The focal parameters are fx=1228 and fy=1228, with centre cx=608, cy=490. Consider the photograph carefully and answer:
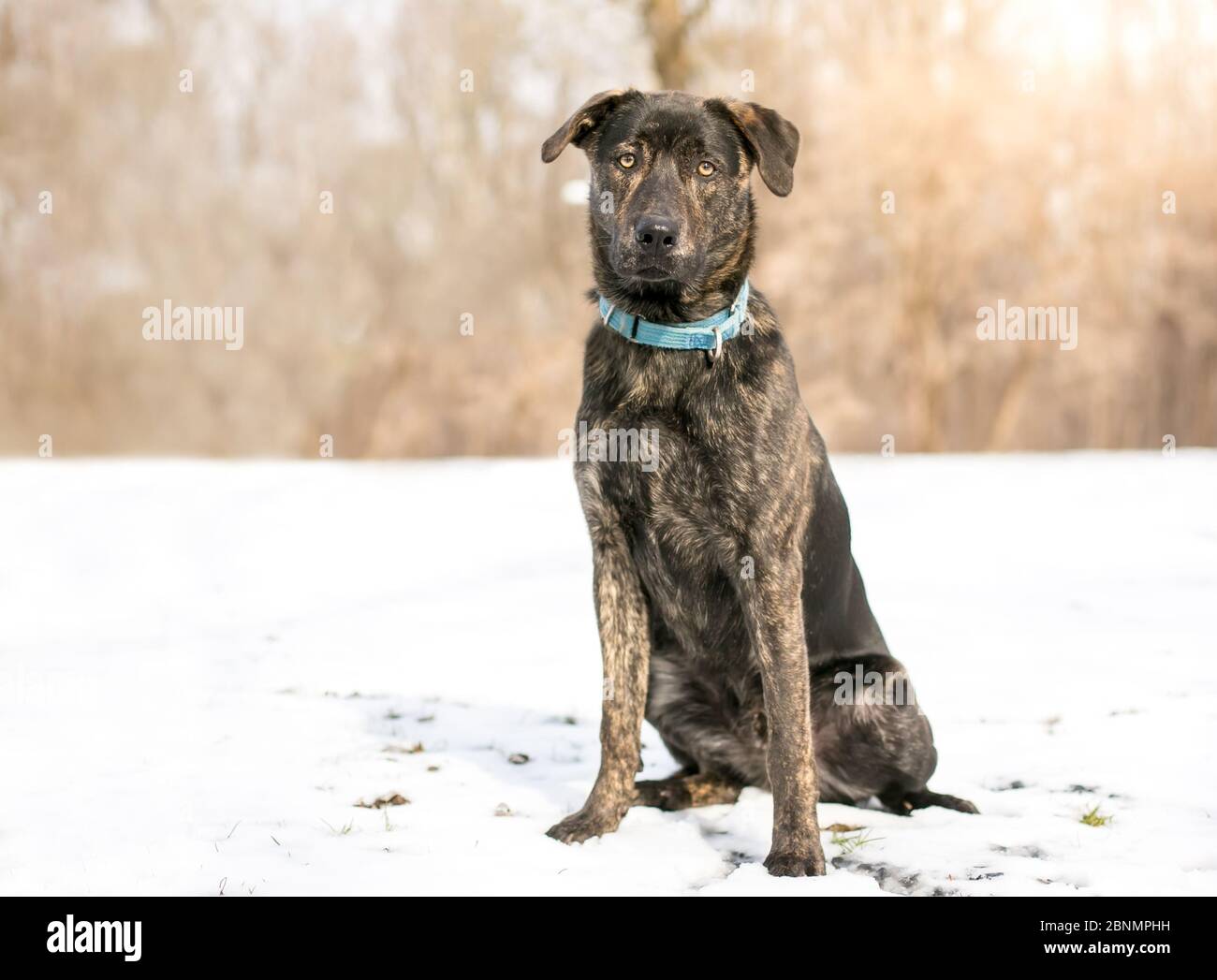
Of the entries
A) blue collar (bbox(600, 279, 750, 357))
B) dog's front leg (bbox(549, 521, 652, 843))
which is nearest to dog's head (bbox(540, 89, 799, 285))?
blue collar (bbox(600, 279, 750, 357))

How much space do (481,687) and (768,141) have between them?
121 inches

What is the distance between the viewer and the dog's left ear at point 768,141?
12.3 ft

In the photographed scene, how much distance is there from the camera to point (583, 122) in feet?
12.7

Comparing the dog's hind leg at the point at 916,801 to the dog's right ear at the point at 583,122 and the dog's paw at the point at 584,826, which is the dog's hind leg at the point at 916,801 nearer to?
the dog's paw at the point at 584,826

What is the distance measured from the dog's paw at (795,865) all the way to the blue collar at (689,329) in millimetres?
1464

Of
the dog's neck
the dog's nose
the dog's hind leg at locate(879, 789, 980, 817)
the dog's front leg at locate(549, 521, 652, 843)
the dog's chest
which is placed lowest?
the dog's hind leg at locate(879, 789, 980, 817)

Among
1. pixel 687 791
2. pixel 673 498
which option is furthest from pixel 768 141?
pixel 687 791

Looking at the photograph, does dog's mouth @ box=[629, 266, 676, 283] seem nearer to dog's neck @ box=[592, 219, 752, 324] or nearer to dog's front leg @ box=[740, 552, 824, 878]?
dog's neck @ box=[592, 219, 752, 324]

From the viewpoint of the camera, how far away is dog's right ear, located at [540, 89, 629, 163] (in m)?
3.77

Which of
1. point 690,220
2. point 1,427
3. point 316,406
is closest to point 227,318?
point 316,406

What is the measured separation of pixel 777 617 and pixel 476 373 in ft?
49.3

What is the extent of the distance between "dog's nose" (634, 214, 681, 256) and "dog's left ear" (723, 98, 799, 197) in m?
0.38

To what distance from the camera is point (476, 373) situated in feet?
59.8

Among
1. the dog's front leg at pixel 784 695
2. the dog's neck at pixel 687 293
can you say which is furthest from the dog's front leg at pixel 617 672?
the dog's neck at pixel 687 293
